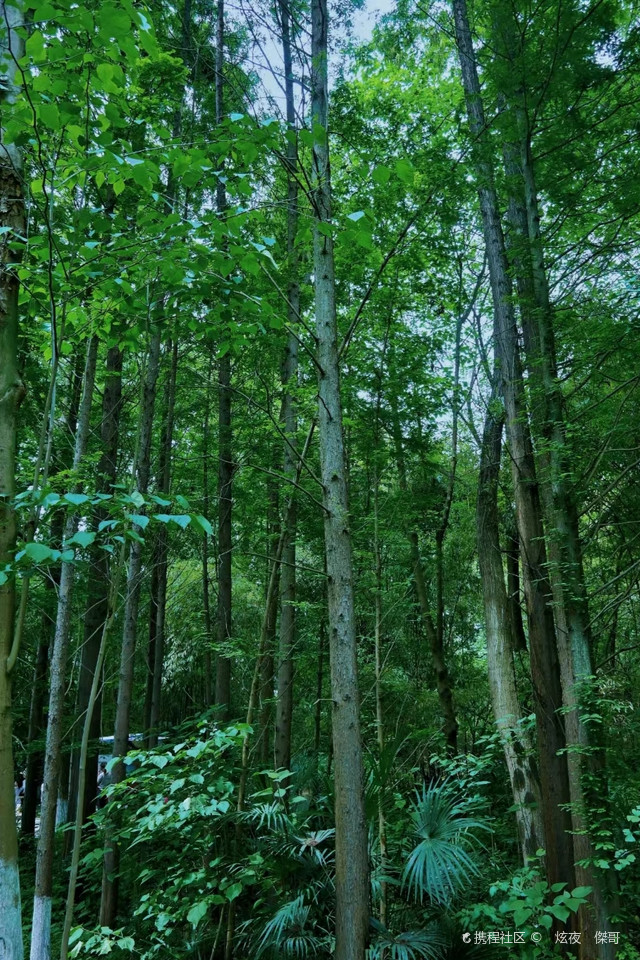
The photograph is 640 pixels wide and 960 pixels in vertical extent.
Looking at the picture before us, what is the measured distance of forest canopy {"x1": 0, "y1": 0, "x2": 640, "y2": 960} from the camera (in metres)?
2.31

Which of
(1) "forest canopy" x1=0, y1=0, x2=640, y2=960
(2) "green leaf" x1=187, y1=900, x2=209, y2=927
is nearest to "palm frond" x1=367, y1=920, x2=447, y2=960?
(1) "forest canopy" x1=0, y1=0, x2=640, y2=960

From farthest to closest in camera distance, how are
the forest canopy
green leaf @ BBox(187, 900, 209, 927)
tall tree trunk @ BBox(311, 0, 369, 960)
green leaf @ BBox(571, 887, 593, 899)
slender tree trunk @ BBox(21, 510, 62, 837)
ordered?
slender tree trunk @ BBox(21, 510, 62, 837)
green leaf @ BBox(571, 887, 593, 899)
green leaf @ BBox(187, 900, 209, 927)
tall tree trunk @ BBox(311, 0, 369, 960)
the forest canopy

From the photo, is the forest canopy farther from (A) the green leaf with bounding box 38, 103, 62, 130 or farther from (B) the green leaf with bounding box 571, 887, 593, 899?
(B) the green leaf with bounding box 571, 887, 593, 899

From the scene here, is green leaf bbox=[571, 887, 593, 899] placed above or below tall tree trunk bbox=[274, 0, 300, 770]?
below

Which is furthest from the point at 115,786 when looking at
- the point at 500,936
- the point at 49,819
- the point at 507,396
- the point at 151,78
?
the point at 151,78

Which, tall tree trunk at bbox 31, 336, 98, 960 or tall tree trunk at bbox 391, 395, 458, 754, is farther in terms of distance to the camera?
tall tree trunk at bbox 391, 395, 458, 754

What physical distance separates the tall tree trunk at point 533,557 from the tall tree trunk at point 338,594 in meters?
1.68

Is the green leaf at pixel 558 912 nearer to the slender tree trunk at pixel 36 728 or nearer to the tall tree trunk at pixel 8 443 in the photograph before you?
the tall tree trunk at pixel 8 443

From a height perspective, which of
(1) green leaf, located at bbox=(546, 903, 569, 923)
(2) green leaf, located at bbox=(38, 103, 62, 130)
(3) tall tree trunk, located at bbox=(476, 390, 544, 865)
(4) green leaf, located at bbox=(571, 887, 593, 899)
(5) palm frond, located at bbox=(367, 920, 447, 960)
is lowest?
(5) palm frond, located at bbox=(367, 920, 447, 960)

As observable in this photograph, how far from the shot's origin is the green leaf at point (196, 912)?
326cm

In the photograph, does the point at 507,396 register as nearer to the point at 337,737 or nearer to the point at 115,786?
the point at 337,737

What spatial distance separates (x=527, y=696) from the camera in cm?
846

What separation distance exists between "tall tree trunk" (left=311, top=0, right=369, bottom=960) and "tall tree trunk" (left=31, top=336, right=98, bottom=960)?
1770 mm

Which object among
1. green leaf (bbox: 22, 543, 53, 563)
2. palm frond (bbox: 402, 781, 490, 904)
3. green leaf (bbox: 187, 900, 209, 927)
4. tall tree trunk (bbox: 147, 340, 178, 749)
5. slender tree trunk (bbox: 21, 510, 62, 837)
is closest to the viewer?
green leaf (bbox: 22, 543, 53, 563)
